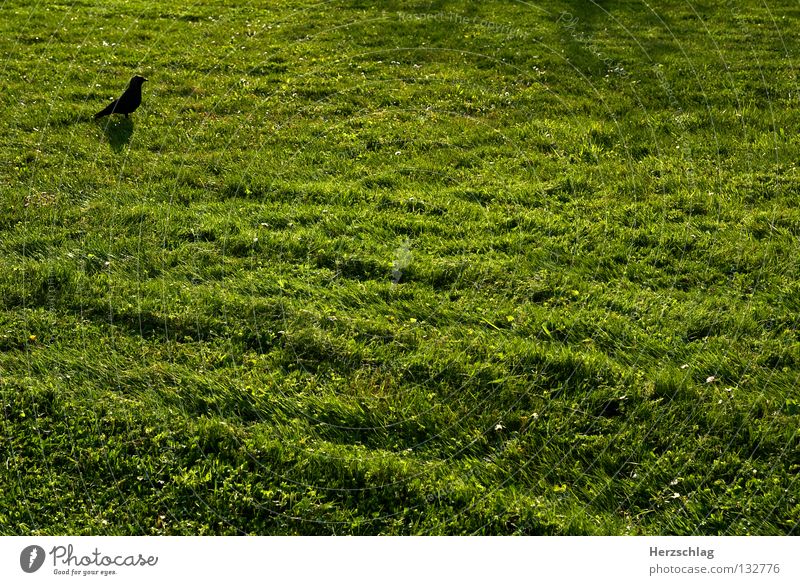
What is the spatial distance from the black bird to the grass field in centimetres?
16

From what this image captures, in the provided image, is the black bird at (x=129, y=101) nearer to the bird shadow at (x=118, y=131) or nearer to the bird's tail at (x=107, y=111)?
the bird's tail at (x=107, y=111)

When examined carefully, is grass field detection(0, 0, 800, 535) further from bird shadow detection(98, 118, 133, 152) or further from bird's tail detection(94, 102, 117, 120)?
bird's tail detection(94, 102, 117, 120)

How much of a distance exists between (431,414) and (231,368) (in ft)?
4.79

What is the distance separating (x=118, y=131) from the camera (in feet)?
30.8

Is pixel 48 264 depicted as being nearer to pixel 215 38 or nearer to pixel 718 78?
pixel 215 38

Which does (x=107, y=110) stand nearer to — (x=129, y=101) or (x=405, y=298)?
(x=129, y=101)

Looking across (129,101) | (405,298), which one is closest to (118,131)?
(129,101)

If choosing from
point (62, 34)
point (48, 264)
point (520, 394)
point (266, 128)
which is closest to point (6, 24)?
point (62, 34)

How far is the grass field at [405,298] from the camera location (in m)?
4.68

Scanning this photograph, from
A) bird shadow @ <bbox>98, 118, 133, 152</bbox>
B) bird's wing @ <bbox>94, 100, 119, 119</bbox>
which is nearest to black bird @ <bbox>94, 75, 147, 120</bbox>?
bird's wing @ <bbox>94, 100, 119, 119</bbox>

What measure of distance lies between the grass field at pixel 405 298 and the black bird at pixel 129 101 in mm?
165

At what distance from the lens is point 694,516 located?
4434 millimetres

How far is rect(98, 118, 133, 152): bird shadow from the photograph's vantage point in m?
9.08

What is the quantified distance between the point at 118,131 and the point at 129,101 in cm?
42
